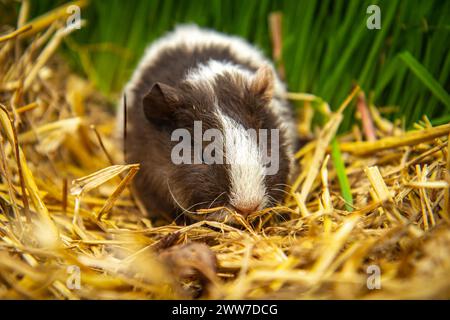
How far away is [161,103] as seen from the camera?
2.37 meters

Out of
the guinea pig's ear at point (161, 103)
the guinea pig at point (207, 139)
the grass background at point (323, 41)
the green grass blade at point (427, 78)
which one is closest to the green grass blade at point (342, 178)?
the guinea pig at point (207, 139)

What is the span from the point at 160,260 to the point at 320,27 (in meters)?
2.33

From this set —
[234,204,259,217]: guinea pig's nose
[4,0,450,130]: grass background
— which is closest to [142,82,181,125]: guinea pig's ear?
[234,204,259,217]: guinea pig's nose

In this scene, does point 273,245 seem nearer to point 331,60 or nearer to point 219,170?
point 219,170

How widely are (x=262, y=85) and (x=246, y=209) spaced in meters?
0.81

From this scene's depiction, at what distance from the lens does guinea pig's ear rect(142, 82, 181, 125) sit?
2324mm

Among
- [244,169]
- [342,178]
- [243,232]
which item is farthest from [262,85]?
[243,232]

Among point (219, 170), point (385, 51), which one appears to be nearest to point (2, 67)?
point (219, 170)

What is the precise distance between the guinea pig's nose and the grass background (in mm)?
1473

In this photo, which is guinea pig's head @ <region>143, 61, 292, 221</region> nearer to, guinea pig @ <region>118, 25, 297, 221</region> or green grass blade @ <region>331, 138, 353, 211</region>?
guinea pig @ <region>118, 25, 297, 221</region>

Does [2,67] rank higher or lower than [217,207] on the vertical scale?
higher

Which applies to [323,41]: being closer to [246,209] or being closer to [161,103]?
[161,103]
